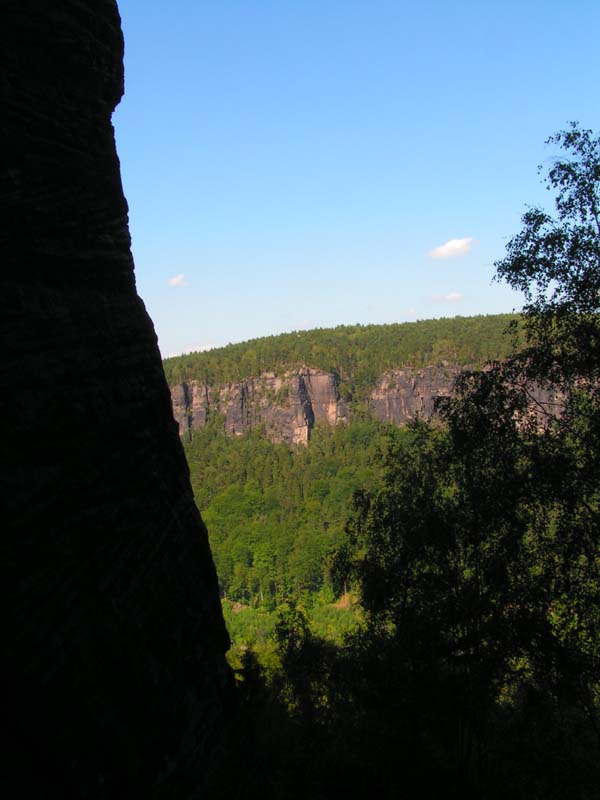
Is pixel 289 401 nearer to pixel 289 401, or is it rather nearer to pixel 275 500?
pixel 289 401

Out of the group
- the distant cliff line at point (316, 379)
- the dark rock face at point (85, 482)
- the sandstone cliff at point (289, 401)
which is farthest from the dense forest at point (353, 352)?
the dark rock face at point (85, 482)

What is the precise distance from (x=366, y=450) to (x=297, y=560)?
44.2m

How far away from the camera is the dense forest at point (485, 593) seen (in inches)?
338

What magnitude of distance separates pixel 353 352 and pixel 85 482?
463 feet

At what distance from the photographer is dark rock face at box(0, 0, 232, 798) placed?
179 inches

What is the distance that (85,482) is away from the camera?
213 inches

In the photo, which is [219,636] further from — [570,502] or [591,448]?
[591,448]

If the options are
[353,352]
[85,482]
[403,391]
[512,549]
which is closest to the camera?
[85,482]

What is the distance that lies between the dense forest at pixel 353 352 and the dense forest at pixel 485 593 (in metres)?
112

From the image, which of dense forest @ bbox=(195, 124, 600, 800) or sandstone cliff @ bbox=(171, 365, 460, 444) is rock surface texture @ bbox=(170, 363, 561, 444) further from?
dense forest @ bbox=(195, 124, 600, 800)

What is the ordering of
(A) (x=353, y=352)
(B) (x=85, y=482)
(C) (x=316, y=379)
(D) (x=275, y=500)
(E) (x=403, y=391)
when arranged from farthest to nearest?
1. (A) (x=353, y=352)
2. (C) (x=316, y=379)
3. (E) (x=403, y=391)
4. (D) (x=275, y=500)
5. (B) (x=85, y=482)

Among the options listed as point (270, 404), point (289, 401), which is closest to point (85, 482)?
point (289, 401)

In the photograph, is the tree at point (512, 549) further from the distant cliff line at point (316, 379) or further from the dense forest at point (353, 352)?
the distant cliff line at point (316, 379)

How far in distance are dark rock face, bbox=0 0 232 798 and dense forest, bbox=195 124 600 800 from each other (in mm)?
1647
